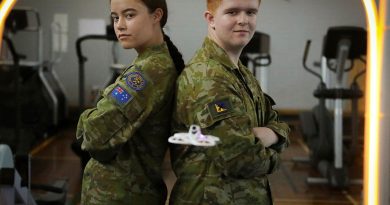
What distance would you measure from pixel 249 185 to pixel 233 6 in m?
0.41

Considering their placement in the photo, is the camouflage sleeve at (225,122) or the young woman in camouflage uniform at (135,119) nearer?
the camouflage sleeve at (225,122)

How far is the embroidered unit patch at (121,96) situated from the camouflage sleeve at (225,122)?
0.45ft

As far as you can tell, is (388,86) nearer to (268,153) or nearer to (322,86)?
(268,153)

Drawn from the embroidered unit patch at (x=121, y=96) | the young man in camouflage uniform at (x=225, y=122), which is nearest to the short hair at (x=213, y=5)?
the young man in camouflage uniform at (x=225, y=122)

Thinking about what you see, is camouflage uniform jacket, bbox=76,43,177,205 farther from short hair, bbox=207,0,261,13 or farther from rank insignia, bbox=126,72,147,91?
short hair, bbox=207,0,261,13

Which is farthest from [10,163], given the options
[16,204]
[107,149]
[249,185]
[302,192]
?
[302,192]

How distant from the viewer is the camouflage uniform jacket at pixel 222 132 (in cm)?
120

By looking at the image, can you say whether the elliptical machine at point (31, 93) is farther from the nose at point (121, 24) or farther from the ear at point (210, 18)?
the ear at point (210, 18)

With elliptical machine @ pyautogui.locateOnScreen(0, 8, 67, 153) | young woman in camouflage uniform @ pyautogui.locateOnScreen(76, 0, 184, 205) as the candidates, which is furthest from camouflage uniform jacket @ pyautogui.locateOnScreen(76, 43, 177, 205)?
elliptical machine @ pyautogui.locateOnScreen(0, 8, 67, 153)

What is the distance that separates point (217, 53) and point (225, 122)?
0.56 feet

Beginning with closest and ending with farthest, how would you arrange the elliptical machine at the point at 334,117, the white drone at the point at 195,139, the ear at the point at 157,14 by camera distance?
1. the white drone at the point at 195,139
2. the ear at the point at 157,14
3. the elliptical machine at the point at 334,117

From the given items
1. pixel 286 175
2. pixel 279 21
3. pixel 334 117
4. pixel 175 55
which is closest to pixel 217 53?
pixel 175 55

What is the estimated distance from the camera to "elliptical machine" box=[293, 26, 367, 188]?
4059 mm

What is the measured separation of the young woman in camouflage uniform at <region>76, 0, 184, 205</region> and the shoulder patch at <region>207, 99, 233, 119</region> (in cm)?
18
